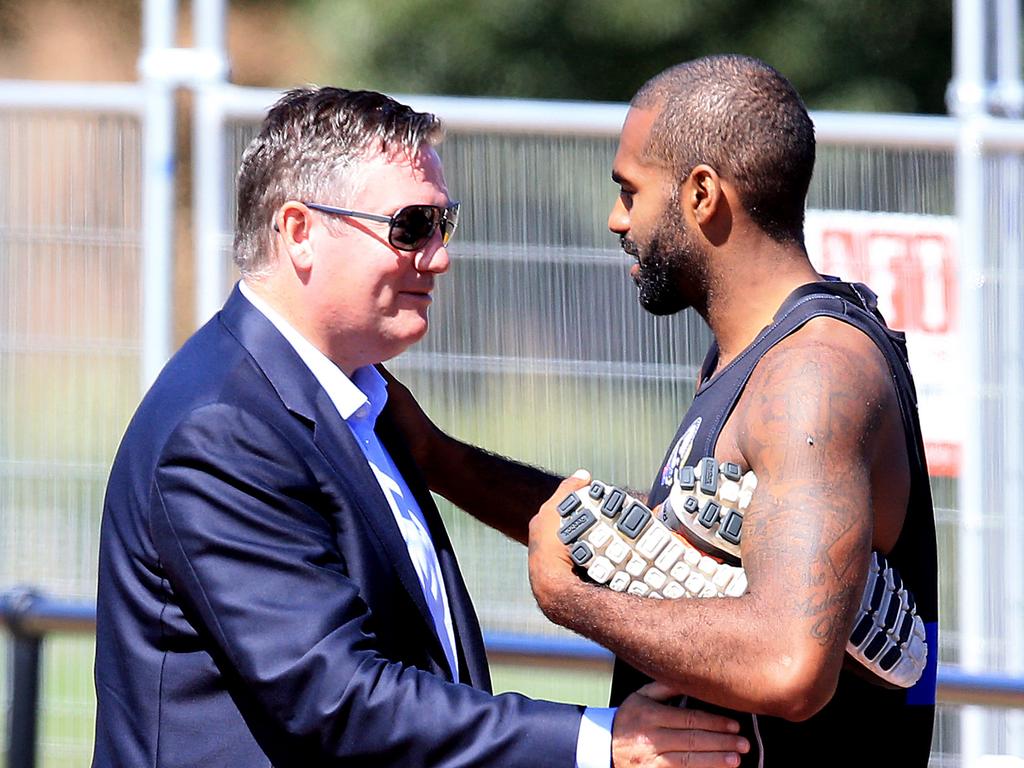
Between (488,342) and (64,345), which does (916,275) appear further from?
(64,345)

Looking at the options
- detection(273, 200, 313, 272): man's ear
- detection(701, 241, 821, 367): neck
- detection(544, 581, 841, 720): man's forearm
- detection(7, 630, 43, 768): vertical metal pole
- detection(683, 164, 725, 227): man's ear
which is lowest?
detection(7, 630, 43, 768): vertical metal pole

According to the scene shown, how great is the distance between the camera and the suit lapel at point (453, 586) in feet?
10.2

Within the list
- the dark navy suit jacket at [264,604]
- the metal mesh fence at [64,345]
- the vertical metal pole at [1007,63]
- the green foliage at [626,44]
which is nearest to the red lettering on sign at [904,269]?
the vertical metal pole at [1007,63]

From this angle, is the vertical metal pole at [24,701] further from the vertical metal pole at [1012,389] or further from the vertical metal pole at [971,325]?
the vertical metal pole at [1012,389]

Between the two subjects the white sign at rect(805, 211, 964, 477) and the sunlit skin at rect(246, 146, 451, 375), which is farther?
the white sign at rect(805, 211, 964, 477)

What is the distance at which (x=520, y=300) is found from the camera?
208 inches

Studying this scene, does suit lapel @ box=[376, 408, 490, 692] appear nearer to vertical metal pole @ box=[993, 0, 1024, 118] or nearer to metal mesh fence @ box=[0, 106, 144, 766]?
metal mesh fence @ box=[0, 106, 144, 766]

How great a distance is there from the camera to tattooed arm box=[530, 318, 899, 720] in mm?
2385

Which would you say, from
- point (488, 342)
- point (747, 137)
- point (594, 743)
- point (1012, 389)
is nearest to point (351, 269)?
point (747, 137)

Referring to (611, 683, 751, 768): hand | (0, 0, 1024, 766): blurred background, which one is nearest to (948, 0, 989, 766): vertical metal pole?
(0, 0, 1024, 766): blurred background

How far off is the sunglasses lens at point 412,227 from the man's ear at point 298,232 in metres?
0.16

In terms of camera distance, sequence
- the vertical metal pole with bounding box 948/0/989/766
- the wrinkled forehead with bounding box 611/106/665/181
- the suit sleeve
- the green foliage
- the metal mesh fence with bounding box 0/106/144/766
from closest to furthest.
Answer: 1. the suit sleeve
2. the wrinkled forehead with bounding box 611/106/665/181
3. the vertical metal pole with bounding box 948/0/989/766
4. the metal mesh fence with bounding box 0/106/144/766
5. the green foliage

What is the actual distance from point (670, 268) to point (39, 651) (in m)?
2.37

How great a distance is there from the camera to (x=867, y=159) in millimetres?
5121
